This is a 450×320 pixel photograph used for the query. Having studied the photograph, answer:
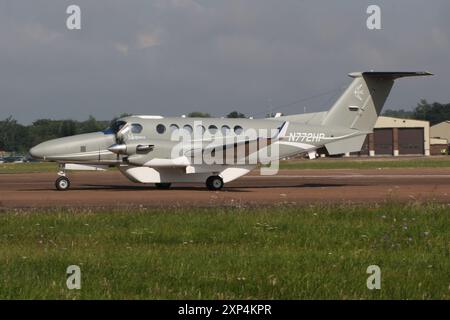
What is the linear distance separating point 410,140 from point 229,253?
113 m

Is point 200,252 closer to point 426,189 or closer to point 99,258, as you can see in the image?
point 99,258

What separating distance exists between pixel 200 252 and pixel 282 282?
2389mm

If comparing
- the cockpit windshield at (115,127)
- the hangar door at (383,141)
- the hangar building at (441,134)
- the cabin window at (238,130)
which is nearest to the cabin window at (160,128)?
the cockpit windshield at (115,127)

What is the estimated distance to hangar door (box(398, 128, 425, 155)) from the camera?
4690 inches

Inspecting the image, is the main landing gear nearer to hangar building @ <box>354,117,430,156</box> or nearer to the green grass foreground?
the green grass foreground

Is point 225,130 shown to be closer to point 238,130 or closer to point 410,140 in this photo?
point 238,130

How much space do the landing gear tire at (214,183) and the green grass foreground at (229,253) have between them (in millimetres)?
11583

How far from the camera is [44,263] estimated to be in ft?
32.8

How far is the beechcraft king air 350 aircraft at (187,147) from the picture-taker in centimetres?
2731

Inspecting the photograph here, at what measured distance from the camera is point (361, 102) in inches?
1234

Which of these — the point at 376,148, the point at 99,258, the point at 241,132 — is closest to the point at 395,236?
the point at 99,258

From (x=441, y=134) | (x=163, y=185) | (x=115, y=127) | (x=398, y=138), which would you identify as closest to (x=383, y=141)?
(x=398, y=138)

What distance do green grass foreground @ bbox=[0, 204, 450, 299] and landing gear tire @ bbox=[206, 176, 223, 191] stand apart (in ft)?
38.0

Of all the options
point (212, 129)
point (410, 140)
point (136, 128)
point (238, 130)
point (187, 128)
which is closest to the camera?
point (136, 128)
